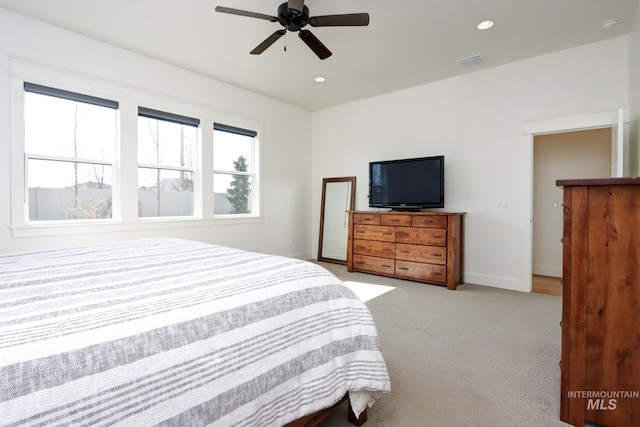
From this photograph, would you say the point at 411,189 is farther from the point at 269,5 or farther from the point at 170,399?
the point at 170,399

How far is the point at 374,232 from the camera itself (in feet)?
15.3

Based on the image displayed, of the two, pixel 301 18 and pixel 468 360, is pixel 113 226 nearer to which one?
pixel 301 18

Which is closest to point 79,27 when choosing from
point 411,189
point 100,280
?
point 100,280

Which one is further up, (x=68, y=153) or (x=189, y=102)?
(x=189, y=102)

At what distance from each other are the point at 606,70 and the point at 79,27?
5.60 metres

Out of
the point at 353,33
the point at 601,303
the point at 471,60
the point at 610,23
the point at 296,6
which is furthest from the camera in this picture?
the point at 471,60

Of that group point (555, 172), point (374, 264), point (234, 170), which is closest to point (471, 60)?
point (555, 172)

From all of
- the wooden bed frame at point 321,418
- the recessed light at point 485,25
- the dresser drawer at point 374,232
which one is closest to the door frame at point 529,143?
the recessed light at point 485,25

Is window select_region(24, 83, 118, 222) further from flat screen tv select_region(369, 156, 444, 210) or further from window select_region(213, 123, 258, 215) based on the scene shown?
flat screen tv select_region(369, 156, 444, 210)

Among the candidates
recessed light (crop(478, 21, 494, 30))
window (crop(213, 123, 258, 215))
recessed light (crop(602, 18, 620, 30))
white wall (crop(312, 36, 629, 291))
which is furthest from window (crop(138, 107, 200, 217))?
recessed light (crop(602, 18, 620, 30))

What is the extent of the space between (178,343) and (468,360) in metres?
2.06

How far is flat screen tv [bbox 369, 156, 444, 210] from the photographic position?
4.31m

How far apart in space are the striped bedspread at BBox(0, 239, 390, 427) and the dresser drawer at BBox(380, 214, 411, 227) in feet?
9.95

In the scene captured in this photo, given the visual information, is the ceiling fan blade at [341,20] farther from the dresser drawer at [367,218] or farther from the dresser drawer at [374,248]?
the dresser drawer at [374,248]
